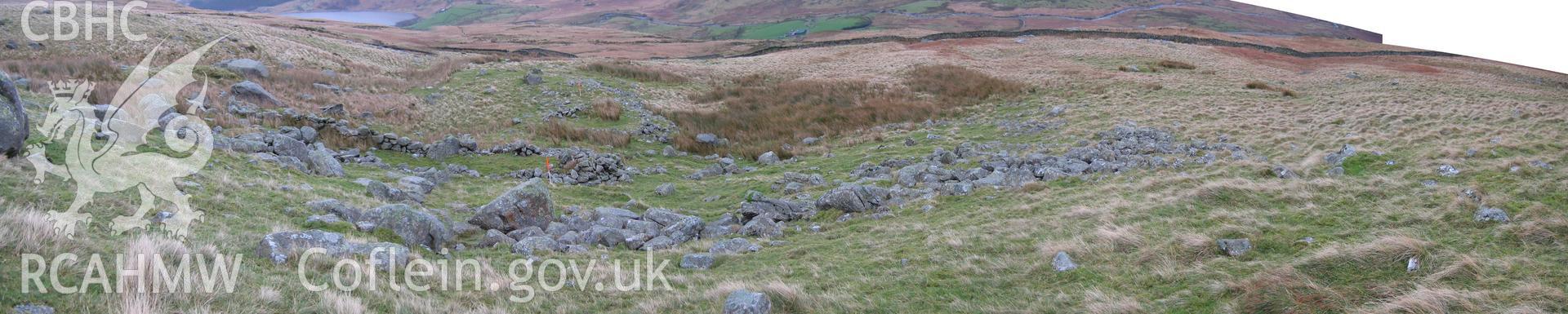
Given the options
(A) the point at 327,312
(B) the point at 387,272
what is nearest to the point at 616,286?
(B) the point at 387,272

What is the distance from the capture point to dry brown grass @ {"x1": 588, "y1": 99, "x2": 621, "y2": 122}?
91.9 feet

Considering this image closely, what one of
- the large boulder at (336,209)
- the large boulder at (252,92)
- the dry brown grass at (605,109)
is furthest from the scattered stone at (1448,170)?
the large boulder at (252,92)

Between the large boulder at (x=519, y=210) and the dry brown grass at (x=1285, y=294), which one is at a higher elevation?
the dry brown grass at (x=1285, y=294)

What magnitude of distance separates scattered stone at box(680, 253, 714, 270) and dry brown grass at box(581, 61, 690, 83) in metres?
27.7

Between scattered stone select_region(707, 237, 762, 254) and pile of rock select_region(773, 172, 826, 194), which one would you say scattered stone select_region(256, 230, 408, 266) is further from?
pile of rock select_region(773, 172, 826, 194)

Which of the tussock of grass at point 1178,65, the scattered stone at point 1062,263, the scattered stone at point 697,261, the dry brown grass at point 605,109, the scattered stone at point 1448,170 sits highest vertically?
the tussock of grass at point 1178,65

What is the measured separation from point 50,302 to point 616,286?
5072 millimetres

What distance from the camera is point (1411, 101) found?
2509 centimetres

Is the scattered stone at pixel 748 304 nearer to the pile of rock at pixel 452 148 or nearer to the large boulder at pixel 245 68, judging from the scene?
the pile of rock at pixel 452 148

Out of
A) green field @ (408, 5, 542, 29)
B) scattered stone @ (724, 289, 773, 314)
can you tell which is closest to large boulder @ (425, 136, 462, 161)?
scattered stone @ (724, 289, 773, 314)

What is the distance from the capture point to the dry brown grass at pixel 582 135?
24.2 m

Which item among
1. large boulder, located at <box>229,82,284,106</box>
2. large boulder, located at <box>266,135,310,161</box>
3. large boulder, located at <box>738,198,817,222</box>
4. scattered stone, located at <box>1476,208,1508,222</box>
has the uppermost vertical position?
large boulder, located at <box>229,82,284,106</box>

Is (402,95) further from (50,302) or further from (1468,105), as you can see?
(1468,105)

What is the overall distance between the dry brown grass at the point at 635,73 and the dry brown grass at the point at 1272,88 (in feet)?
92.5
